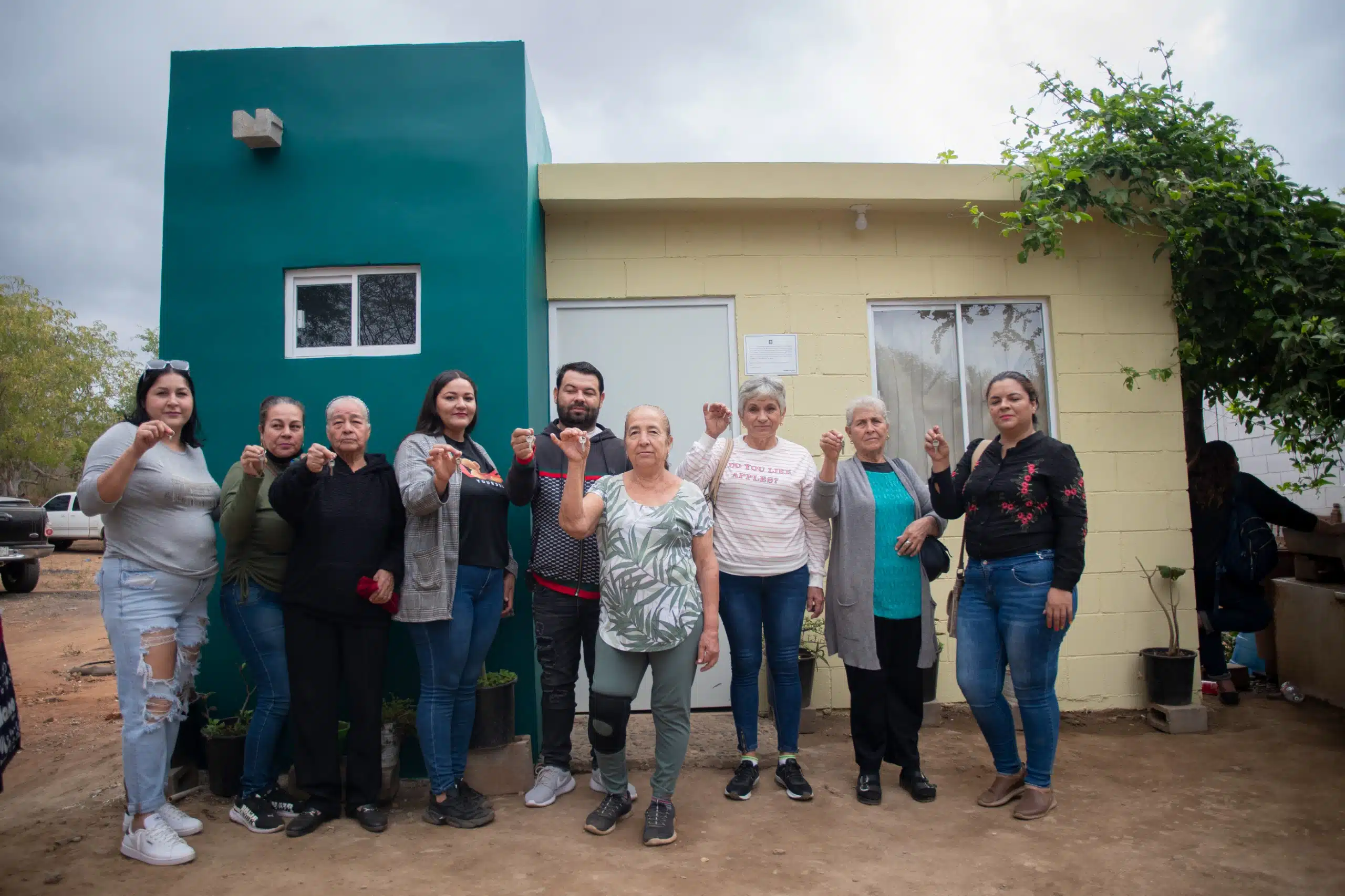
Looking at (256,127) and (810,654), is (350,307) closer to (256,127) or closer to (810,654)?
(256,127)

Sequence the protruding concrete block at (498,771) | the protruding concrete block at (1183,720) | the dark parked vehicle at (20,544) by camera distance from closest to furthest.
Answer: the protruding concrete block at (498,771), the protruding concrete block at (1183,720), the dark parked vehicle at (20,544)

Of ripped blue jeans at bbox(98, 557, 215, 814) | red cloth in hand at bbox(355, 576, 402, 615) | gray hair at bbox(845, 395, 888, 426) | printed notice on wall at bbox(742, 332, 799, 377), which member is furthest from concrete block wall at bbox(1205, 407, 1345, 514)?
ripped blue jeans at bbox(98, 557, 215, 814)

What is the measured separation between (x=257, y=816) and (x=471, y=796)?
2.78 ft

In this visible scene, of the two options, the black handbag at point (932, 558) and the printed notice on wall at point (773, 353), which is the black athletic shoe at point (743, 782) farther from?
the printed notice on wall at point (773, 353)

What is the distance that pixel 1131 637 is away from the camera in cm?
518

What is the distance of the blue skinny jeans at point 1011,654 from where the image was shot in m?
3.45

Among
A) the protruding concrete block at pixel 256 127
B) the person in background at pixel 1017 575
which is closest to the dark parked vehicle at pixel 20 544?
the protruding concrete block at pixel 256 127

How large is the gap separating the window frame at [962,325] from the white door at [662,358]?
91 cm

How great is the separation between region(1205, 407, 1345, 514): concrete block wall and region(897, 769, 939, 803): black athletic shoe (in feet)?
19.1

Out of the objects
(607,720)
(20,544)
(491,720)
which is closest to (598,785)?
(491,720)

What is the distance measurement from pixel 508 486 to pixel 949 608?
2.06 m

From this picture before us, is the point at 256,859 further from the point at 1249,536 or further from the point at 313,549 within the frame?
the point at 1249,536

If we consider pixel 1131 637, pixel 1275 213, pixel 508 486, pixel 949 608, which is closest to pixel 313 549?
pixel 508 486

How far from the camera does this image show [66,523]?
19547 millimetres
